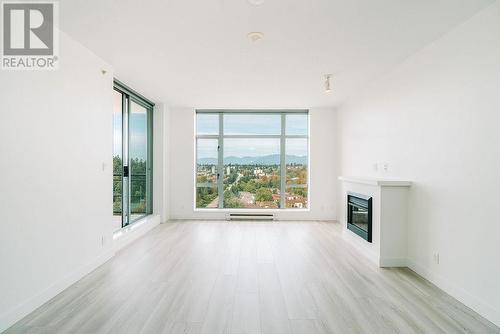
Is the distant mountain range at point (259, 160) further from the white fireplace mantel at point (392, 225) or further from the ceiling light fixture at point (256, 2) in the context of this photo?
the ceiling light fixture at point (256, 2)

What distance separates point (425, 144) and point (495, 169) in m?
0.91

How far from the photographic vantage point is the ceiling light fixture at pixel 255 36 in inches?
107

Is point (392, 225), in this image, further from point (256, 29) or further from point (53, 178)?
point (53, 178)

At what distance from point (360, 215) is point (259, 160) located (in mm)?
3071

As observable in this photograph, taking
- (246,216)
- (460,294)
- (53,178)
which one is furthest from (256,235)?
(53,178)

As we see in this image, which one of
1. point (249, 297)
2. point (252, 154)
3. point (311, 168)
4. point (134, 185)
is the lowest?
point (249, 297)

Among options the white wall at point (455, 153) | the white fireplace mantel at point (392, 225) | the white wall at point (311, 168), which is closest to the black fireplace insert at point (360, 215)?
the white fireplace mantel at point (392, 225)

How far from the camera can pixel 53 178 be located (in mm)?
2641

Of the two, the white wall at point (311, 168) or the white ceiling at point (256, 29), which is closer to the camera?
the white ceiling at point (256, 29)

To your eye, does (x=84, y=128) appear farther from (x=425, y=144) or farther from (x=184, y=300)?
(x=425, y=144)

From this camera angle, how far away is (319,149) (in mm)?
6312

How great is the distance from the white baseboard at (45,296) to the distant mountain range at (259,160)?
11.4 feet

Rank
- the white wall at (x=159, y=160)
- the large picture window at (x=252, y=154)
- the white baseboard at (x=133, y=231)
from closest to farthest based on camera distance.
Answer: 1. the white baseboard at (x=133, y=231)
2. the white wall at (x=159, y=160)
3. the large picture window at (x=252, y=154)

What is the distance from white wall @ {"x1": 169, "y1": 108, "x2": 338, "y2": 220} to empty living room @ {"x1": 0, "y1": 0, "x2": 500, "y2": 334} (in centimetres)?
144
